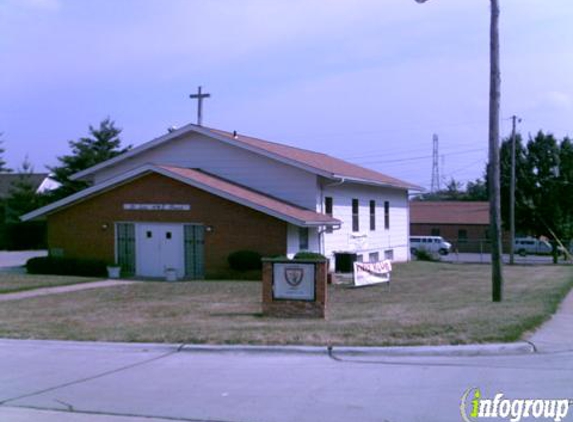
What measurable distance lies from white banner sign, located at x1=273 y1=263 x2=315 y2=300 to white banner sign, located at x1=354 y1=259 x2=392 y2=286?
7577 mm

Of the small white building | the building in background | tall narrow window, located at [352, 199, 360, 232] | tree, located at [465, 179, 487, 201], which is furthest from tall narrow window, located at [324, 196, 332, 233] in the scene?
tree, located at [465, 179, 487, 201]

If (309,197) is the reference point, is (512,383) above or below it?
below

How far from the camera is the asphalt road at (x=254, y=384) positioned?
25.1 ft

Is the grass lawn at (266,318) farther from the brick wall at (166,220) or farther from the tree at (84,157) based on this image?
the tree at (84,157)

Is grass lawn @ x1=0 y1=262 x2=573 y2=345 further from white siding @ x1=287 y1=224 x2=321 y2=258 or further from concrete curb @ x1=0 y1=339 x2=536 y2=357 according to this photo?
white siding @ x1=287 y1=224 x2=321 y2=258

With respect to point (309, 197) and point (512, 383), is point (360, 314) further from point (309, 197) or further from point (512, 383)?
point (309, 197)

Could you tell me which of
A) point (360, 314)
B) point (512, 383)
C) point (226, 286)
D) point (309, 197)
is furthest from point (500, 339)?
point (309, 197)

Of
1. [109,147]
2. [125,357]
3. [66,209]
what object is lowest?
[125,357]

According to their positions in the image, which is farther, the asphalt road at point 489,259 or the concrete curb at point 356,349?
the asphalt road at point 489,259

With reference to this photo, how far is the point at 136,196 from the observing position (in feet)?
90.9

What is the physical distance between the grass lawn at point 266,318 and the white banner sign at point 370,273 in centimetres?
37

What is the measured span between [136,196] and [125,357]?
56.7ft

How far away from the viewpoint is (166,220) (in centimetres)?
2745

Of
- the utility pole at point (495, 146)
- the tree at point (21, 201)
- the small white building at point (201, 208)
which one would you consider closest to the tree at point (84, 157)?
the tree at point (21, 201)
